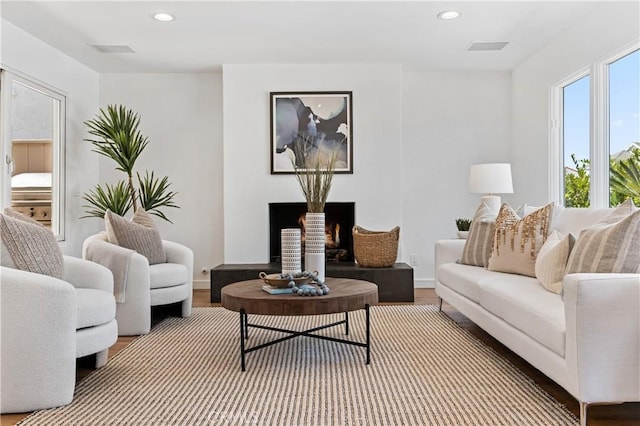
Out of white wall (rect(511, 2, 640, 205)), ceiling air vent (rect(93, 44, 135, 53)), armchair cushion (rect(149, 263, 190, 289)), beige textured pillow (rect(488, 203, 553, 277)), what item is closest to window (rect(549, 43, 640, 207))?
white wall (rect(511, 2, 640, 205))

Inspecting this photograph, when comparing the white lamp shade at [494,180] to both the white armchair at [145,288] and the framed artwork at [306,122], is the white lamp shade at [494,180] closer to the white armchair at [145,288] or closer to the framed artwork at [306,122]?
the framed artwork at [306,122]

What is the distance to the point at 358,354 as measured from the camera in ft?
10.3

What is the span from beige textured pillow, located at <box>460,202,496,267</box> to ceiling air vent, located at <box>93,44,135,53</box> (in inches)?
143

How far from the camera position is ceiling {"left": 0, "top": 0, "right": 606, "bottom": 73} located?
13.1 feet

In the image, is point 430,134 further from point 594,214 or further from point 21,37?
point 21,37

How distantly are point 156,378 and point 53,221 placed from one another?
3169mm

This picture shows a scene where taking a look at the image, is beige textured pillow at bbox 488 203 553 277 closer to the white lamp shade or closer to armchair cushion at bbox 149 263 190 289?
the white lamp shade

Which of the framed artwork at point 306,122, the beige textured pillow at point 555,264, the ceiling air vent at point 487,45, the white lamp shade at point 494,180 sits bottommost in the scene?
the beige textured pillow at point 555,264

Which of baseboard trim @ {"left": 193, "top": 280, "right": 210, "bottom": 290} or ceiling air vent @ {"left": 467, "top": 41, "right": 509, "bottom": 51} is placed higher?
ceiling air vent @ {"left": 467, "top": 41, "right": 509, "bottom": 51}

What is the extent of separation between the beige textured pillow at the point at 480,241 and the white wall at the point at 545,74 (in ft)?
4.72

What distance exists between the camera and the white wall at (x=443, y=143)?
236 inches

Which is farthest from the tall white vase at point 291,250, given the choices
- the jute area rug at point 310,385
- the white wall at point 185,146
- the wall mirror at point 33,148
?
the white wall at point 185,146

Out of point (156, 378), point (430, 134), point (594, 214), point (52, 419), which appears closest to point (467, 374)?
point (594, 214)

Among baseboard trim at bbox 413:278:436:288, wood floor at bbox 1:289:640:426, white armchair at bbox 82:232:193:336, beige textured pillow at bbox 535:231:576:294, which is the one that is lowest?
wood floor at bbox 1:289:640:426
